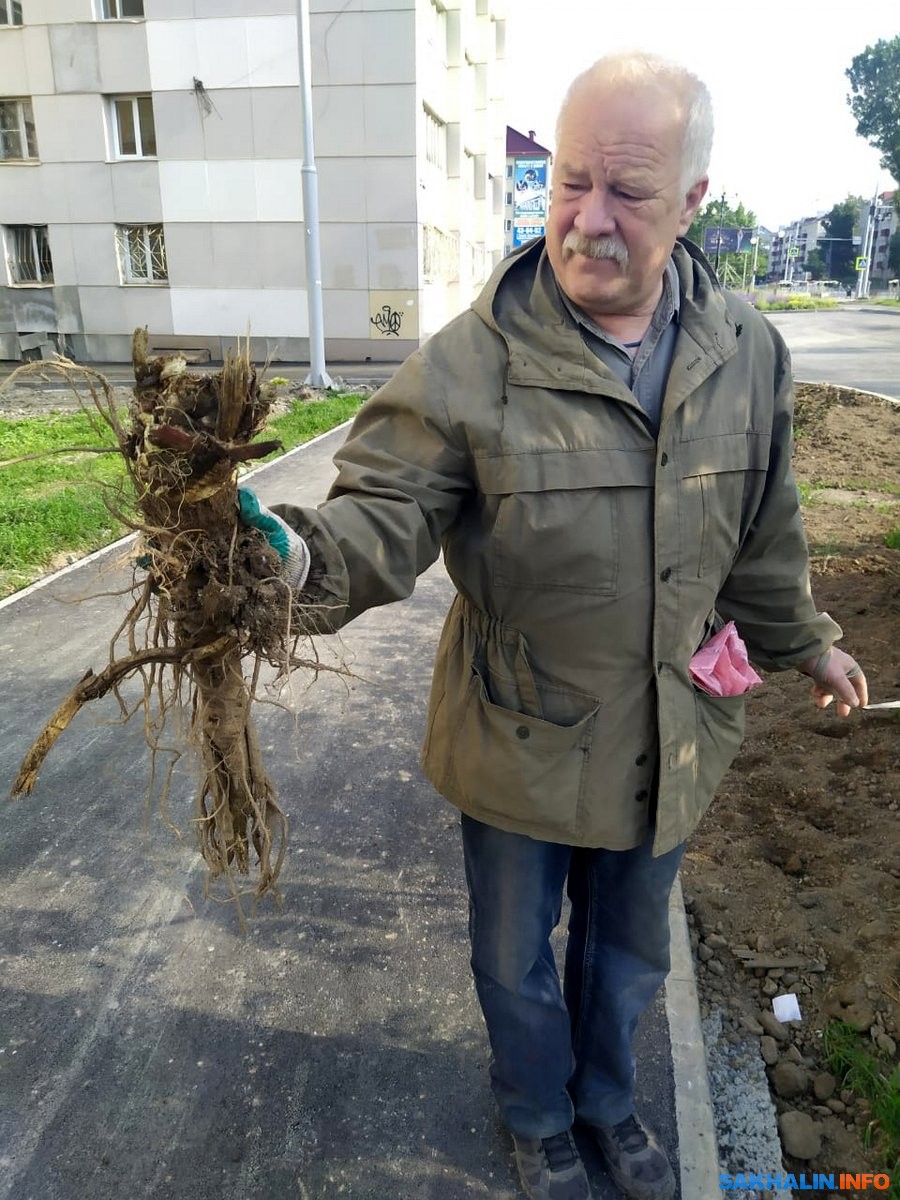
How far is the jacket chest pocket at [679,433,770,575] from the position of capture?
1.81 m

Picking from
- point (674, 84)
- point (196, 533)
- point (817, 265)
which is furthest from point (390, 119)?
point (817, 265)

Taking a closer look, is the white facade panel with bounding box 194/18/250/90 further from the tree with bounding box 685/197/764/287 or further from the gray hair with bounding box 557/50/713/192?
the tree with bounding box 685/197/764/287

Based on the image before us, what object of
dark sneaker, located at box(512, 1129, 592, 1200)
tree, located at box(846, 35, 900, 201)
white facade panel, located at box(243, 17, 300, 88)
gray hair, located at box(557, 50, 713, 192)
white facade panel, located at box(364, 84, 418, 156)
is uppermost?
tree, located at box(846, 35, 900, 201)

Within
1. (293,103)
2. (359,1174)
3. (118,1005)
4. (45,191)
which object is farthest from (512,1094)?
(45,191)

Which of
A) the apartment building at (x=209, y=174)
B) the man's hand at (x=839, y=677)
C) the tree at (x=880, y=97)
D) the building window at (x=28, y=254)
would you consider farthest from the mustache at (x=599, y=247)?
the tree at (x=880, y=97)

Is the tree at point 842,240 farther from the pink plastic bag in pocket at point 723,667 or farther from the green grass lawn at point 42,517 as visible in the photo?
the pink plastic bag in pocket at point 723,667

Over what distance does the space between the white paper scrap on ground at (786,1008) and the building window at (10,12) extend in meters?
25.8

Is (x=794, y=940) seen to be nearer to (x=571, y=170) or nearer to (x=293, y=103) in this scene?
(x=571, y=170)

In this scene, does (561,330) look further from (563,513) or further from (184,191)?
(184,191)

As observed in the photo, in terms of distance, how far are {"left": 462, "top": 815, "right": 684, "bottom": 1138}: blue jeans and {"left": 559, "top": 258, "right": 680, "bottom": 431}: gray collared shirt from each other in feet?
3.06

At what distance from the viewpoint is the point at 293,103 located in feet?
66.5

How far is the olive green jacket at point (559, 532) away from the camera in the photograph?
1.72m

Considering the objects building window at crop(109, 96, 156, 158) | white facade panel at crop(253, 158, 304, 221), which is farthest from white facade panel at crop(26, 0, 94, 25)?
white facade panel at crop(253, 158, 304, 221)

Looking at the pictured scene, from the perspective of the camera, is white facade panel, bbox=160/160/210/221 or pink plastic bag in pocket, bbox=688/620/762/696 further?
white facade panel, bbox=160/160/210/221
